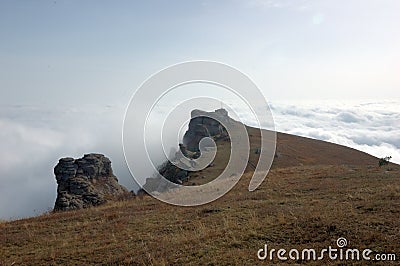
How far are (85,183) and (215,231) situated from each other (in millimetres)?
28627

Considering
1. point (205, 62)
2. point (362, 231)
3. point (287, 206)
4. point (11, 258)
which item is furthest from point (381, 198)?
point (11, 258)

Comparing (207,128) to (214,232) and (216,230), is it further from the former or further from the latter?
(214,232)

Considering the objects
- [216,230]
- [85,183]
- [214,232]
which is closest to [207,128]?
[85,183]

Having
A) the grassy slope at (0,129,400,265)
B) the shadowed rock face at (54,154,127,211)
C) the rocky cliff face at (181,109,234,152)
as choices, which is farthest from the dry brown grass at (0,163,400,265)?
the rocky cliff face at (181,109,234,152)

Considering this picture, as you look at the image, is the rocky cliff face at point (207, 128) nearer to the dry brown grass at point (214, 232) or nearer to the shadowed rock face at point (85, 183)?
the shadowed rock face at point (85, 183)

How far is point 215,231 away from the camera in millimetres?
13961

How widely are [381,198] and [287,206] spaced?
4.41m

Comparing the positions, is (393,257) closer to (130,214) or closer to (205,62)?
(205,62)

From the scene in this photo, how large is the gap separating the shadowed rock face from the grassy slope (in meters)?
11.2

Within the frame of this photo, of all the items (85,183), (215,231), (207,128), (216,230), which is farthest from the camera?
(207,128)

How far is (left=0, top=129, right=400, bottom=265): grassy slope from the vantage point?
445 inches

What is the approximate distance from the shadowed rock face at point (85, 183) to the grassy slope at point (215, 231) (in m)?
11.2

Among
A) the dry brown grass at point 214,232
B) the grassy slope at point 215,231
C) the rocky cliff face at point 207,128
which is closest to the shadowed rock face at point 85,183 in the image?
the grassy slope at point 215,231

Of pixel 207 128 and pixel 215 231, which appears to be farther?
pixel 207 128
